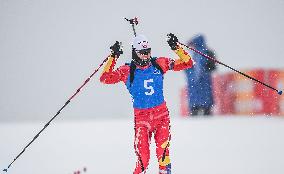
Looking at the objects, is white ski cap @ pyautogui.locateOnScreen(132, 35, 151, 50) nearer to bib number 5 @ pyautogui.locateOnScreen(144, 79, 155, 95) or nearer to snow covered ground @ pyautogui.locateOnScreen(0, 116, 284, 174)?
bib number 5 @ pyautogui.locateOnScreen(144, 79, 155, 95)

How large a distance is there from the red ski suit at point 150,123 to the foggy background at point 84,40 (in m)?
5.39

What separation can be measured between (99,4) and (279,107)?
15.9ft

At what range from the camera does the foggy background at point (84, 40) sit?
33.1ft

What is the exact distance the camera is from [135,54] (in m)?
4.52

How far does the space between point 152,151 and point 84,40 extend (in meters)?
4.13

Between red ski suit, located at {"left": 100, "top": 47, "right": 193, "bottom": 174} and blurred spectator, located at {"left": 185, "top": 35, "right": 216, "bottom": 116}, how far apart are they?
6.17 m

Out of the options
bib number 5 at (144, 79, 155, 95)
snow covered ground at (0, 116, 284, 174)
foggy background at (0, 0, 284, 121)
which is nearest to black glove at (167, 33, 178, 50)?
bib number 5 at (144, 79, 155, 95)

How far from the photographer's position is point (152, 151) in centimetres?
666

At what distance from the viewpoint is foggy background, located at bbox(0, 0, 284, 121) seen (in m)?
10.1

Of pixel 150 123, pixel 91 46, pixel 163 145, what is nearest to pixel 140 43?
pixel 150 123

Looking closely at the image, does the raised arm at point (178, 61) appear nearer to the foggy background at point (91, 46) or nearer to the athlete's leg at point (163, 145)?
the athlete's leg at point (163, 145)

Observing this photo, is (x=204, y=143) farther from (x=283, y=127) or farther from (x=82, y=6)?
(x=82, y=6)

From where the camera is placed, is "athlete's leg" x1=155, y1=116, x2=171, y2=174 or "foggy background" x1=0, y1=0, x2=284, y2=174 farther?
"foggy background" x1=0, y1=0, x2=284, y2=174

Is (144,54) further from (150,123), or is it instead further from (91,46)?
(91,46)
